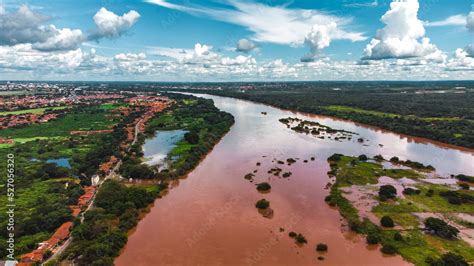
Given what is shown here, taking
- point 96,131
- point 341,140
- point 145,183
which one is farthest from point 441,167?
point 96,131

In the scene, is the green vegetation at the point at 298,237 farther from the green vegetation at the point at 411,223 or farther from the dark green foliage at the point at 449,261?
the dark green foliage at the point at 449,261

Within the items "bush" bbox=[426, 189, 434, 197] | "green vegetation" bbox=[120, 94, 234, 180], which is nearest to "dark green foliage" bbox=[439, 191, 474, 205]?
"bush" bbox=[426, 189, 434, 197]

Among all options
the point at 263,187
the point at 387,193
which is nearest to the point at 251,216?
the point at 263,187

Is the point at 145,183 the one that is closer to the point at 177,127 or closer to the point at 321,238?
the point at 321,238

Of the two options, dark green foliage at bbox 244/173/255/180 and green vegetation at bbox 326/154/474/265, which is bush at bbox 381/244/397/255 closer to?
green vegetation at bbox 326/154/474/265

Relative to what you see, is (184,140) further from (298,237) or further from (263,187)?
(298,237)

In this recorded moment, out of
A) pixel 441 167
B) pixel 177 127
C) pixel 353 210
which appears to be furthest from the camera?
pixel 177 127
